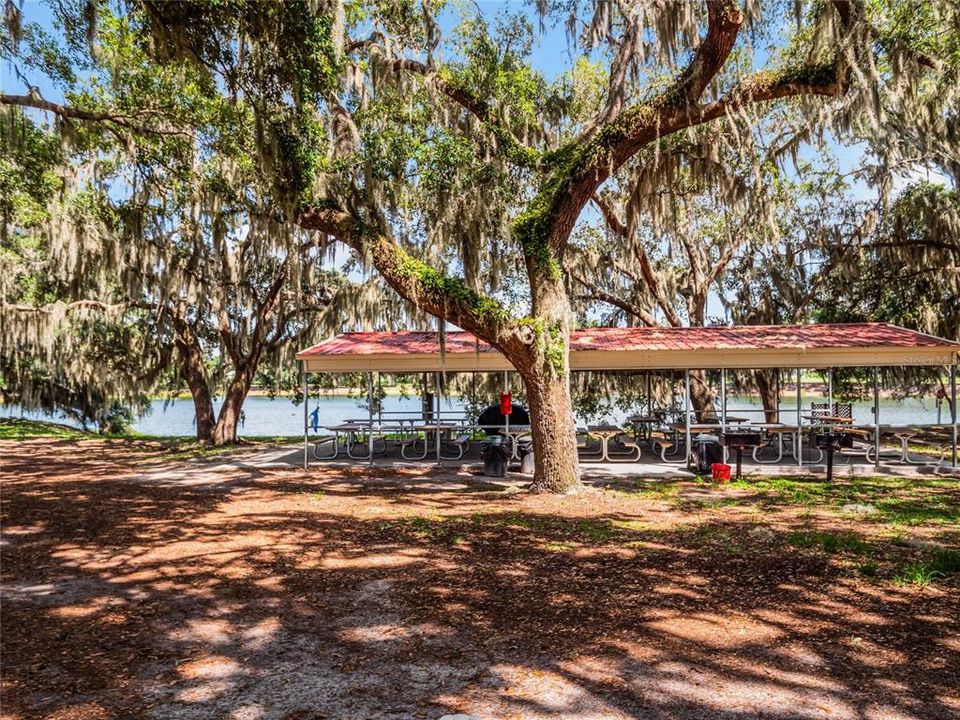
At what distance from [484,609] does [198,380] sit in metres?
15.9

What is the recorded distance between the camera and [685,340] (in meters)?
13.2

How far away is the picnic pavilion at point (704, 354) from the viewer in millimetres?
12352

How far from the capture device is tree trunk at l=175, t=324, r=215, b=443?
18102 millimetres

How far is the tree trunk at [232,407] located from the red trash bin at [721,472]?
40.5 ft

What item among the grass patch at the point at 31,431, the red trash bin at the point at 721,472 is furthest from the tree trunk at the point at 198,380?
the red trash bin at the point at 721,472

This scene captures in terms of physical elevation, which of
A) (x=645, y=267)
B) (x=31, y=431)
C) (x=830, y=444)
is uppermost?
(x=645, y=267)

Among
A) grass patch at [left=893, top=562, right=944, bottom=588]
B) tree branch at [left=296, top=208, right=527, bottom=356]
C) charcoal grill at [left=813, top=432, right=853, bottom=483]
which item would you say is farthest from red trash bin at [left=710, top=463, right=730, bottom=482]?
grass patch at [left=893, top=562, right=944, bottom=588]

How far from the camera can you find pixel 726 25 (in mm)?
8188

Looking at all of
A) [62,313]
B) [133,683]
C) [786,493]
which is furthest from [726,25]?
[62,313]

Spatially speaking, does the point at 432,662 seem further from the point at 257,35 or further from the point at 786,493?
the point at 786,493

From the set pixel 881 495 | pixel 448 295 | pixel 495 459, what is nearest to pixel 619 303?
pixel 495 459

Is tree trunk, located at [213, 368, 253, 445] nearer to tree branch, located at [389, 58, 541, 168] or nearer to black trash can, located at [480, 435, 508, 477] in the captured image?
black trash can, located at [480, 435, 508, 477]

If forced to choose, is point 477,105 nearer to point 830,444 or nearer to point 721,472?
point 721,472

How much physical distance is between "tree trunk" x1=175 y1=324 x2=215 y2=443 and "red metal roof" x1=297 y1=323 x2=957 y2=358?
19.4 ft
